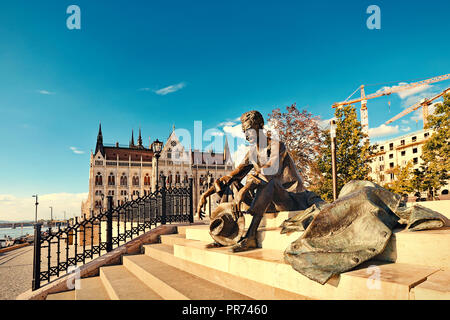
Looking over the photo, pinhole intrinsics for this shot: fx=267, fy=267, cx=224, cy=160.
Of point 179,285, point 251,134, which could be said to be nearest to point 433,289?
point 179,285

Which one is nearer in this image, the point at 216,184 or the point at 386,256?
the point at 386,256

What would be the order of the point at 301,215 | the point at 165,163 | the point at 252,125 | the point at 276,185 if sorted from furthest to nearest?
the point at 165,163 → the point at 252,125 → the point at 276,185 → the point at 301,215

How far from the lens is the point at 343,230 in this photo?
2.78 metres

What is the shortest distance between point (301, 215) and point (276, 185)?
2.34ft

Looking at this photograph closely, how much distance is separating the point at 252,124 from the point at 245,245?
7.12 ft

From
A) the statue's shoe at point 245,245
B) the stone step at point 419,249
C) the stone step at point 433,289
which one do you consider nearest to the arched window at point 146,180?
the statue's shoe at point 245,245

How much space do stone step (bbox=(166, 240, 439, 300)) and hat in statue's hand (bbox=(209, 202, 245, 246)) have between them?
657 millimetres

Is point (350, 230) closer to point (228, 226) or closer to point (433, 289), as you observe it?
point (433, 289)

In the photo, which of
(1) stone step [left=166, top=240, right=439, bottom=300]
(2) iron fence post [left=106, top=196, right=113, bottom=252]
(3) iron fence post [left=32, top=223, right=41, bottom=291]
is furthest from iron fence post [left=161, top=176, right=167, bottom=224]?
(1) stone step [left=166, top=240, right=439, bottom=300]

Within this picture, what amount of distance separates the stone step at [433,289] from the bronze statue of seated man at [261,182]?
7.20 feet

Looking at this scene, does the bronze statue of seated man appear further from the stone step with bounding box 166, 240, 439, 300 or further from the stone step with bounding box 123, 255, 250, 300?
the stone step with bounding box 123, 255, 250, 300
